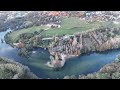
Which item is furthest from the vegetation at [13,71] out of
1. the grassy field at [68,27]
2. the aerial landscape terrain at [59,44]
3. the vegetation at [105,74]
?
the vegetation at [105,74]

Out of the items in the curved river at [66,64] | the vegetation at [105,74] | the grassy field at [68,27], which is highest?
the grassy field at [68,27]

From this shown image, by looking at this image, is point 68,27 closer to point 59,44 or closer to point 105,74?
point 59,44

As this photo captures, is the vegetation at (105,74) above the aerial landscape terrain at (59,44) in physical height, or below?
below

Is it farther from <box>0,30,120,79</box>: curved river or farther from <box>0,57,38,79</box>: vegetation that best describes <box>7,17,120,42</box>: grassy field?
<box>0,57,38,79</box>: vegetation

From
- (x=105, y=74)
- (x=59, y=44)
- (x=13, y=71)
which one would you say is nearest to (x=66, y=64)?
(x=59, y=44)

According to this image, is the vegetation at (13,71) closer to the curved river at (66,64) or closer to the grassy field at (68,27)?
the curved river at (66,64)
